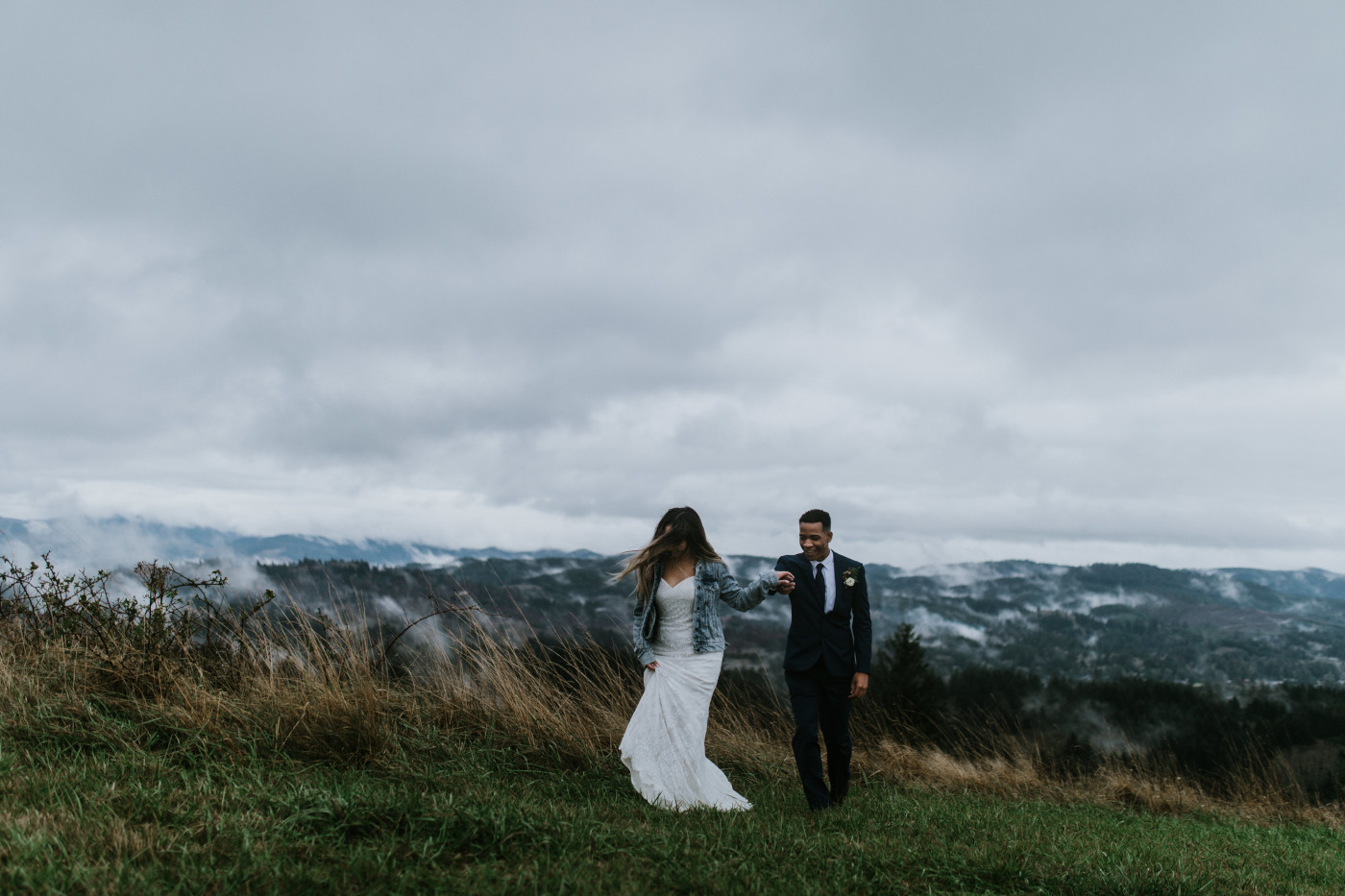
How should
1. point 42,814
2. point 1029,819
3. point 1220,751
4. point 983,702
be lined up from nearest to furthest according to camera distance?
point 42,814, point 1029,819, point 1220,751, point 983,702

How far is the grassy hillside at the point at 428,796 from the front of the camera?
3.00 meters

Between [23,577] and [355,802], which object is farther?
Result: [23,577]

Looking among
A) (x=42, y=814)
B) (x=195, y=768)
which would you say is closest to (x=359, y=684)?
(x=195, y=768)

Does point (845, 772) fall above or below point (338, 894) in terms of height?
below

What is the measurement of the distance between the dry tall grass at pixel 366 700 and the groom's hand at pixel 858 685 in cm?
164

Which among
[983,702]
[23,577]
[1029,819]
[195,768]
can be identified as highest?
[23,577]

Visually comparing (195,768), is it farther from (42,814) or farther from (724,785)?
(724,785)

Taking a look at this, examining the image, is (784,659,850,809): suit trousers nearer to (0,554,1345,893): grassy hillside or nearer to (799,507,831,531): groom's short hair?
(0,554,1345,893): grassy hillside

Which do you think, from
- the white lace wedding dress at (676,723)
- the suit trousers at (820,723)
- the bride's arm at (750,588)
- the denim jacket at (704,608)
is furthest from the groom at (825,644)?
the white lace wedding dress at (676,723)

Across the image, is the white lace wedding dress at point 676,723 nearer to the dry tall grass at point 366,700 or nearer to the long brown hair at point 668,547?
the long brown hair at point 668,547

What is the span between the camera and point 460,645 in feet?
21.3

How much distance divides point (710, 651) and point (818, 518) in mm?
1293

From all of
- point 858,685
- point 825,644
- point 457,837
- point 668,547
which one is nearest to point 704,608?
point 668,547

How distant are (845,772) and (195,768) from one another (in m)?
4.35
